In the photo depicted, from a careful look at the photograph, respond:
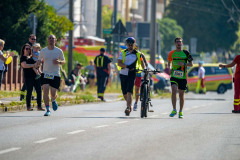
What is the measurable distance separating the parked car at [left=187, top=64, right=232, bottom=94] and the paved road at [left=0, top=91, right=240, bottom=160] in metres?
24.3

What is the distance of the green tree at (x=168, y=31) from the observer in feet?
286

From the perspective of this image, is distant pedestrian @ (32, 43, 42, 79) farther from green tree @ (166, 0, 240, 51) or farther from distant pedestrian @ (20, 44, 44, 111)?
green tree @ (166, 0, 240, 51)

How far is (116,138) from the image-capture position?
1141 cm

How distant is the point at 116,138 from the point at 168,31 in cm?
7738

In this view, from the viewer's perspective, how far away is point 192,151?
9.90 meters

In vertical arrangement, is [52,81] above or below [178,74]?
below

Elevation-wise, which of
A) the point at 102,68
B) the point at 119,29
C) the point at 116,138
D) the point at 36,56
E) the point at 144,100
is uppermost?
the point at 119,29

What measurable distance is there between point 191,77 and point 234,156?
3119cm

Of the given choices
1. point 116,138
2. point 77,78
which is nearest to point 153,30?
point 77,78

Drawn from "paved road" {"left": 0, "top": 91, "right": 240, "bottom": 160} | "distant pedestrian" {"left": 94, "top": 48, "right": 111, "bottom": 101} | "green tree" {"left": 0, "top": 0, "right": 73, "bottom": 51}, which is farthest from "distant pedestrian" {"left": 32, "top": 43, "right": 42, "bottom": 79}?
"green tree" {"left": 0, "top": 0, "right": 73, "bottom": 51}

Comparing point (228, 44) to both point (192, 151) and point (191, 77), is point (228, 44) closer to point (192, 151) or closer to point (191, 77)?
point (191, 77)

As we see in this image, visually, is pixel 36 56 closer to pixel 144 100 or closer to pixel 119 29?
pixel 144 100

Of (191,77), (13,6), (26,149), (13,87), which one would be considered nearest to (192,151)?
(26,149)

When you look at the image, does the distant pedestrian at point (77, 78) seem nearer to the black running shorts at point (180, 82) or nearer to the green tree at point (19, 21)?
the green tree at point (19, 21)
